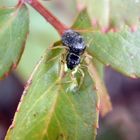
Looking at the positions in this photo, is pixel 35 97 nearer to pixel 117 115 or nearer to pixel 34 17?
pixel 34 17

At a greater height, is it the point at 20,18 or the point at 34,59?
the point at 20,18

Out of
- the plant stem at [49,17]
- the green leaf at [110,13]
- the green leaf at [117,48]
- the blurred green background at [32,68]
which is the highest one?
the green leaf at [110,13]

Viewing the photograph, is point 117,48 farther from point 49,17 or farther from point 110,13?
point 110,13

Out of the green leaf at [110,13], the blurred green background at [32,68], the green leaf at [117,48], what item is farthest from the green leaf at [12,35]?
the blurred green background at [32,68]

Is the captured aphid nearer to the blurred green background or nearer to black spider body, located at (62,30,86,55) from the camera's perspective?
black spider body, located at (62,30,86,55)

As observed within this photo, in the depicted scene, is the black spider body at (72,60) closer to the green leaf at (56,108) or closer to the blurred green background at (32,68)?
the green leaf at (56,108)

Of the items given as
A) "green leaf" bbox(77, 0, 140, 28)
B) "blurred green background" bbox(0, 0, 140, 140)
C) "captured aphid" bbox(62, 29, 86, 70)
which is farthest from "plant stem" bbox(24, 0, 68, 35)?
"blurred green background" bbox(0, 0, 140, 140)

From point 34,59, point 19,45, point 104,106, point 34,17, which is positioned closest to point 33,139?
point 19,45

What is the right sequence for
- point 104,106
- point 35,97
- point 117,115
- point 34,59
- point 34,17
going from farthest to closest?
point 117,115, point 34,17, point 34,59, point 104,106, point 35,97
